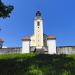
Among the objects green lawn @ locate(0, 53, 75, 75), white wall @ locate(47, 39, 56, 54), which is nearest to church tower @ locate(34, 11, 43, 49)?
white wall @ locate(47, 39, 56, 54)

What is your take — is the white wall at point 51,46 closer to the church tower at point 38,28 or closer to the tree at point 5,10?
the tree at point 5,10

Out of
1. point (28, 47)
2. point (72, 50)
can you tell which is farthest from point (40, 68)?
point (28, 47)

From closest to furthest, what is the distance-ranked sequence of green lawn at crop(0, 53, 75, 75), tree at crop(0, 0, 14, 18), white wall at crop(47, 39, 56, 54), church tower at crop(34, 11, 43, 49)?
green lawn at crop(0, 53, 75, 75), tree at crop(0, 0, 14, 18), white wall at crop(47, 39, 56, 54), church tower at crop(34, 11, 43, 49)

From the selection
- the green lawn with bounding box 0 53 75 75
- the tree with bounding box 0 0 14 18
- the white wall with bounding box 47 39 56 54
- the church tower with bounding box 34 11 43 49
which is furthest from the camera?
the church tower with bounding box 34 11 43 49

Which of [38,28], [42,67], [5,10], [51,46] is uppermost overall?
[38,28]

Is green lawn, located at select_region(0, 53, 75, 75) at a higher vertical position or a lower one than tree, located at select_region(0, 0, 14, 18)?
lower

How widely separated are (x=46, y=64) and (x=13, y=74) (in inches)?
106

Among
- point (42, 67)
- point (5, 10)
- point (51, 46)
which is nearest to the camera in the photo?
point (42, 67)

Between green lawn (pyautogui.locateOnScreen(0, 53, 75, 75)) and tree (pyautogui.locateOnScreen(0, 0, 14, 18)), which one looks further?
tree (pyautogui.locateOnScreen(0, 0, 14, 18))

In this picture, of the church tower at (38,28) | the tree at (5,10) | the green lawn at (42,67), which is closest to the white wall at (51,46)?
the green lawn at (42,67)

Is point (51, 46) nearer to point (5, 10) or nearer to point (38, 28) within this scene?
point (5, 10)

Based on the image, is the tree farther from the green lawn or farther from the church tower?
the church tower

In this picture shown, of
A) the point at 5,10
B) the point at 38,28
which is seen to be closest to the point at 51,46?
the point at 5,10

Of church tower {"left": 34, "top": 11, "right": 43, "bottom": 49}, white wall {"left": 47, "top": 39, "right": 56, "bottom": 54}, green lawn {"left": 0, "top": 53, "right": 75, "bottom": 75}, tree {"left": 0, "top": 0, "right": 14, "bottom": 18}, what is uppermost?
church tower {"left": 34, "top": 11, "right": 43, "bottom": 49}
